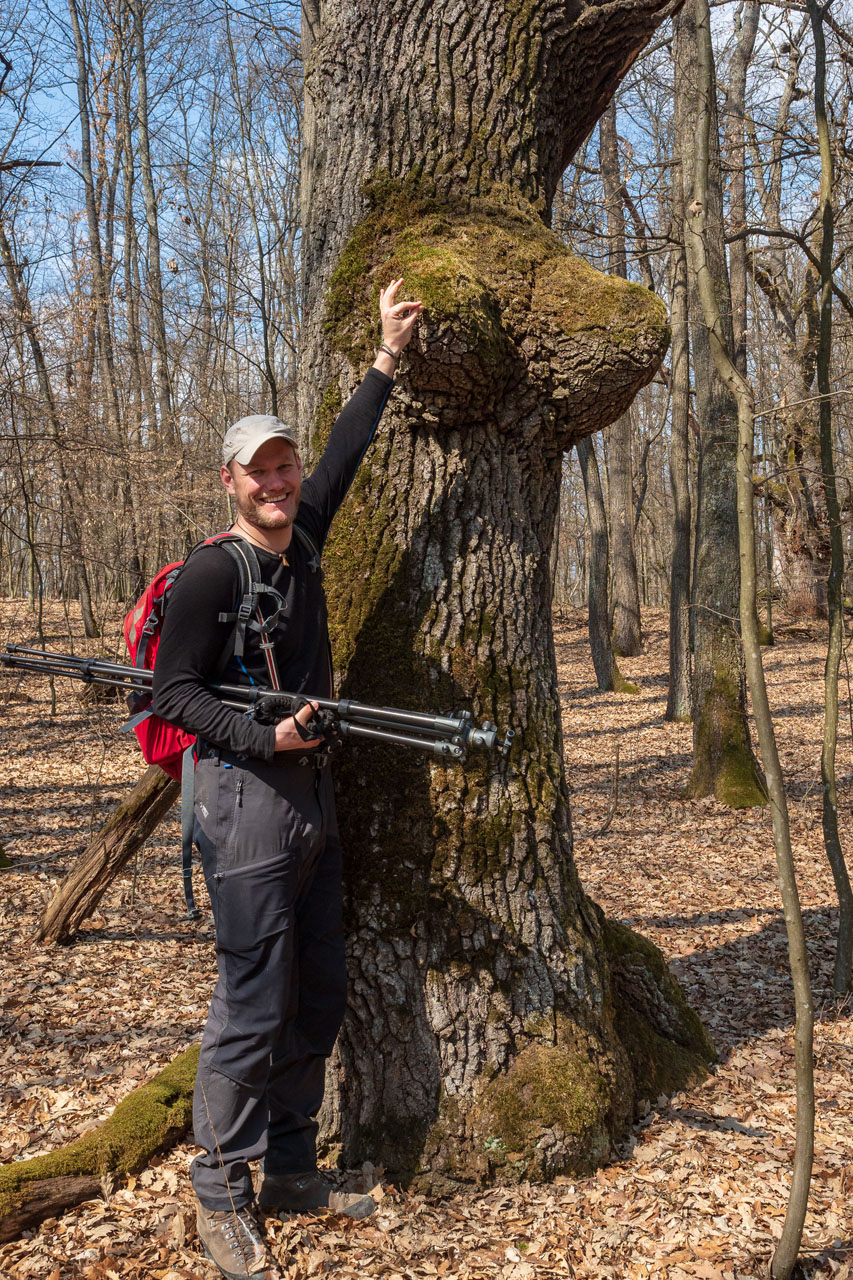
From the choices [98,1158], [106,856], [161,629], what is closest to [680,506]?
[106,856]

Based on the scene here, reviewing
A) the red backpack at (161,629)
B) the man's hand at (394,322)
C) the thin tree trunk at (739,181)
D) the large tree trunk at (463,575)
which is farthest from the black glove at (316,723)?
the thin tree trunk at (739,181)

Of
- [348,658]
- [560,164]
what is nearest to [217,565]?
[348,658]

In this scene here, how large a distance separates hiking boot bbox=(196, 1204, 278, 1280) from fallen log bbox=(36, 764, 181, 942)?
9.69 ft

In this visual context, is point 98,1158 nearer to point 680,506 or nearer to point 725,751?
point 725,751

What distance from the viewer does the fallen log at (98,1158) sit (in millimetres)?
2938

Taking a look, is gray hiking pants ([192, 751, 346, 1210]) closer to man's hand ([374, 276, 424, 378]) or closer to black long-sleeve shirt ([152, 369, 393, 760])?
black long-sleeve shirt ([152, 369, 393, 760])

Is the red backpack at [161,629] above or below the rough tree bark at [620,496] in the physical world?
below

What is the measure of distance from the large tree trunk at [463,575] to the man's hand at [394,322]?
0.27ft

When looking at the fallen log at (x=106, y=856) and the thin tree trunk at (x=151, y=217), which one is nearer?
the fallen log at (x=106, y=856)

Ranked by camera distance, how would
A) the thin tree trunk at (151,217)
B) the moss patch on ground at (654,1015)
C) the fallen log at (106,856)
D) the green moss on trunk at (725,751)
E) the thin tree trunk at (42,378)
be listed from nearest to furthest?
the moss patch on ground at (654,1015)
the fallen log at (106,856)
the green moss on trunk at (725,751)
the thin tree trunk at (42,378)
the thin tree trunk at (151,217)

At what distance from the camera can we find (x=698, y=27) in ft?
9.86

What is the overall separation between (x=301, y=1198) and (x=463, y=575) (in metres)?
2.20

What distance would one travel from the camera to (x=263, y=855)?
2771 millimetres

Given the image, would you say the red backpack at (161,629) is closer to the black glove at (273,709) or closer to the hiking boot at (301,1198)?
the black glove at (273,709)
